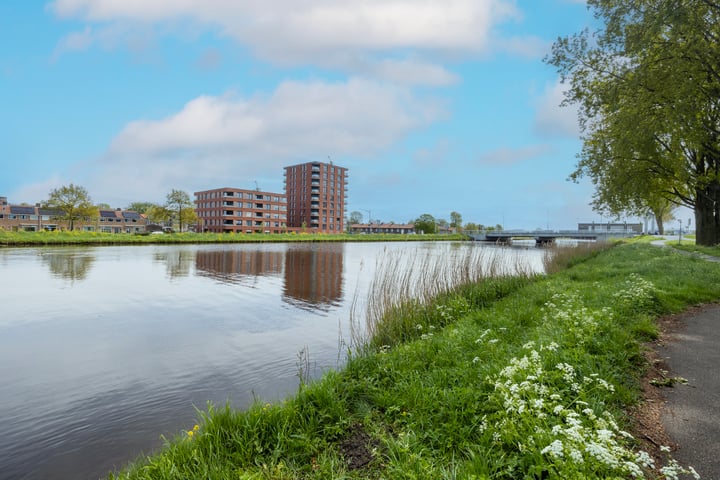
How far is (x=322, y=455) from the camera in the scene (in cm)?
349

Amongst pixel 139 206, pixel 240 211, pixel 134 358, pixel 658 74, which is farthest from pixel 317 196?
pixel 134 358

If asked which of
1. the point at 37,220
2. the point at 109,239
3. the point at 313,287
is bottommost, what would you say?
the point at 313,287

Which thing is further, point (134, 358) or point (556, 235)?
point (556, 235)

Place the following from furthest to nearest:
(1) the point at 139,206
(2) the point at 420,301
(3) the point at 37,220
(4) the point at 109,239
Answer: (1) the point at 139,206 < (3) the point at 37,220 < (4) the point at 109,239 < (2) the point at 420,301

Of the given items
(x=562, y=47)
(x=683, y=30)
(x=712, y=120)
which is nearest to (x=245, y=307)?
(x=683, y=30)

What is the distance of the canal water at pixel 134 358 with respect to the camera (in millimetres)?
4980

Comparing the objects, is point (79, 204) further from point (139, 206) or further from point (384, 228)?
point (384, 228)

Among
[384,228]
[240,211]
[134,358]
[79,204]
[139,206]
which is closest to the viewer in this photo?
[134,358]

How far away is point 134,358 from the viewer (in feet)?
26.5

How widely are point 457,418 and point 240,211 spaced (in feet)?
366

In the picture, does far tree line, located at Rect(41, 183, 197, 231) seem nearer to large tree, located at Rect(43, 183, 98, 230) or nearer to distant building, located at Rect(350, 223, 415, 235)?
large tree, located at Rect(43, 183, 98, 230)

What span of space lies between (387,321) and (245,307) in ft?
22.7

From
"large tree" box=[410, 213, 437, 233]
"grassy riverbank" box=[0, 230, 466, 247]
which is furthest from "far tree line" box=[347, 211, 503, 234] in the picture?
"grassy riverbank" box=[0, 230, 466, 247]

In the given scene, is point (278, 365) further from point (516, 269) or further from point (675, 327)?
point (516, 269)
